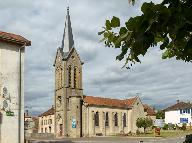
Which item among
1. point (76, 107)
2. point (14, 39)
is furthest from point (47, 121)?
point (14, 39)

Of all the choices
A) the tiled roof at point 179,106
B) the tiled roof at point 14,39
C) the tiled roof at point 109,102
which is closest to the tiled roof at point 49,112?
the tiled roof at point 109,102

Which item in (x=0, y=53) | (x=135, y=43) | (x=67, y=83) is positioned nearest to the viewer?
(x=135, y=43)

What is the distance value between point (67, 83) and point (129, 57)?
229 ft

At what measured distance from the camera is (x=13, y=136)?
82.4ft

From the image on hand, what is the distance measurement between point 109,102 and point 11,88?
54621 mm

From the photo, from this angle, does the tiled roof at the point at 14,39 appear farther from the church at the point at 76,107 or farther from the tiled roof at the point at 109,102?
the tiled roof at the point at 109,102

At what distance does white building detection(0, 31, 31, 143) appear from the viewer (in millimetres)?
24828

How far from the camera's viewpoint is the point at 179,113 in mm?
103500

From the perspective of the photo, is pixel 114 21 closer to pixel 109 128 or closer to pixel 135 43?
pixel 135 43

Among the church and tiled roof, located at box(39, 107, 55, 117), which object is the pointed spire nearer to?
the church

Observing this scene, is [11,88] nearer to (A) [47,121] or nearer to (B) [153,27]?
(B) [153,27]

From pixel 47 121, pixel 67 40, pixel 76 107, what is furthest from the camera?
pixel 47 121

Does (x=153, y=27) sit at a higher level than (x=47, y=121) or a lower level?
higher

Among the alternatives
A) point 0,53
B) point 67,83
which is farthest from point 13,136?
point 67,83
